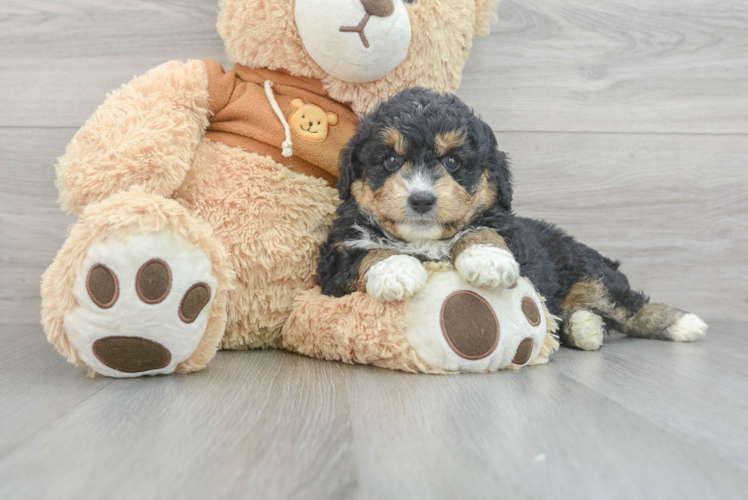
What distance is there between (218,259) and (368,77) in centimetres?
78

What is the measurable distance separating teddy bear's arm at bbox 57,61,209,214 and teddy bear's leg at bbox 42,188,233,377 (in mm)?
189

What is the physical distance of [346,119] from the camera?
189cm

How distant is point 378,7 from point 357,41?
0.38 feet

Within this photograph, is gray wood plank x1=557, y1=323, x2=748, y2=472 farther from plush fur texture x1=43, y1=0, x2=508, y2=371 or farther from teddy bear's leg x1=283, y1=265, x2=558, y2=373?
plush fur texture x1=43, y1=0, x2=508, y2=371

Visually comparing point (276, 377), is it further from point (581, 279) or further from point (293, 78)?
point (581, 279)

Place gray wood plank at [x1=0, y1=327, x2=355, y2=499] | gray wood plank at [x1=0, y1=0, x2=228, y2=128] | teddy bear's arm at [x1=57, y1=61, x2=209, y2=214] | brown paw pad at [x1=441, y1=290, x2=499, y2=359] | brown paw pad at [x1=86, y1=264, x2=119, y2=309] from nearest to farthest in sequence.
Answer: gray wood plank at [x1=0, y1=327, x2=355, y2=499] < brown paw pad at [x1=86, y1=264, x2=119, y2=309] < brown paw pad at [x1=441, y1=290, x2=499, y2=359] < teddy bear's arm at [x1=57, y1=61, x2=209, y2=214] < gray wood plank at [x1=0, y1=0, x2=228, y2=128]

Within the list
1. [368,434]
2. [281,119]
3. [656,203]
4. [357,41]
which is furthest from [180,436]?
[656,203]

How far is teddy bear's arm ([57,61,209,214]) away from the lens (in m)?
1.59

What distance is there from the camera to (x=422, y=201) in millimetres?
1535

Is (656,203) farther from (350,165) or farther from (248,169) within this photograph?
(248,169)

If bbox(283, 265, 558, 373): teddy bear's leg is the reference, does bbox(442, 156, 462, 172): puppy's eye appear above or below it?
above

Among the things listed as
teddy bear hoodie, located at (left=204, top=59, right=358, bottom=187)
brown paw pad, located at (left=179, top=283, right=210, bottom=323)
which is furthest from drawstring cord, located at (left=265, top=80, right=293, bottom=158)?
brown paw pad, located at (left=179, top=283, right=210, bottom=323)

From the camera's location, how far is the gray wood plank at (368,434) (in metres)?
0.84

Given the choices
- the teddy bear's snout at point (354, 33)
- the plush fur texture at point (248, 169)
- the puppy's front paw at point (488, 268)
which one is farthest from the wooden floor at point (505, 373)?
the teddy bear's snout at point (354, 33)
